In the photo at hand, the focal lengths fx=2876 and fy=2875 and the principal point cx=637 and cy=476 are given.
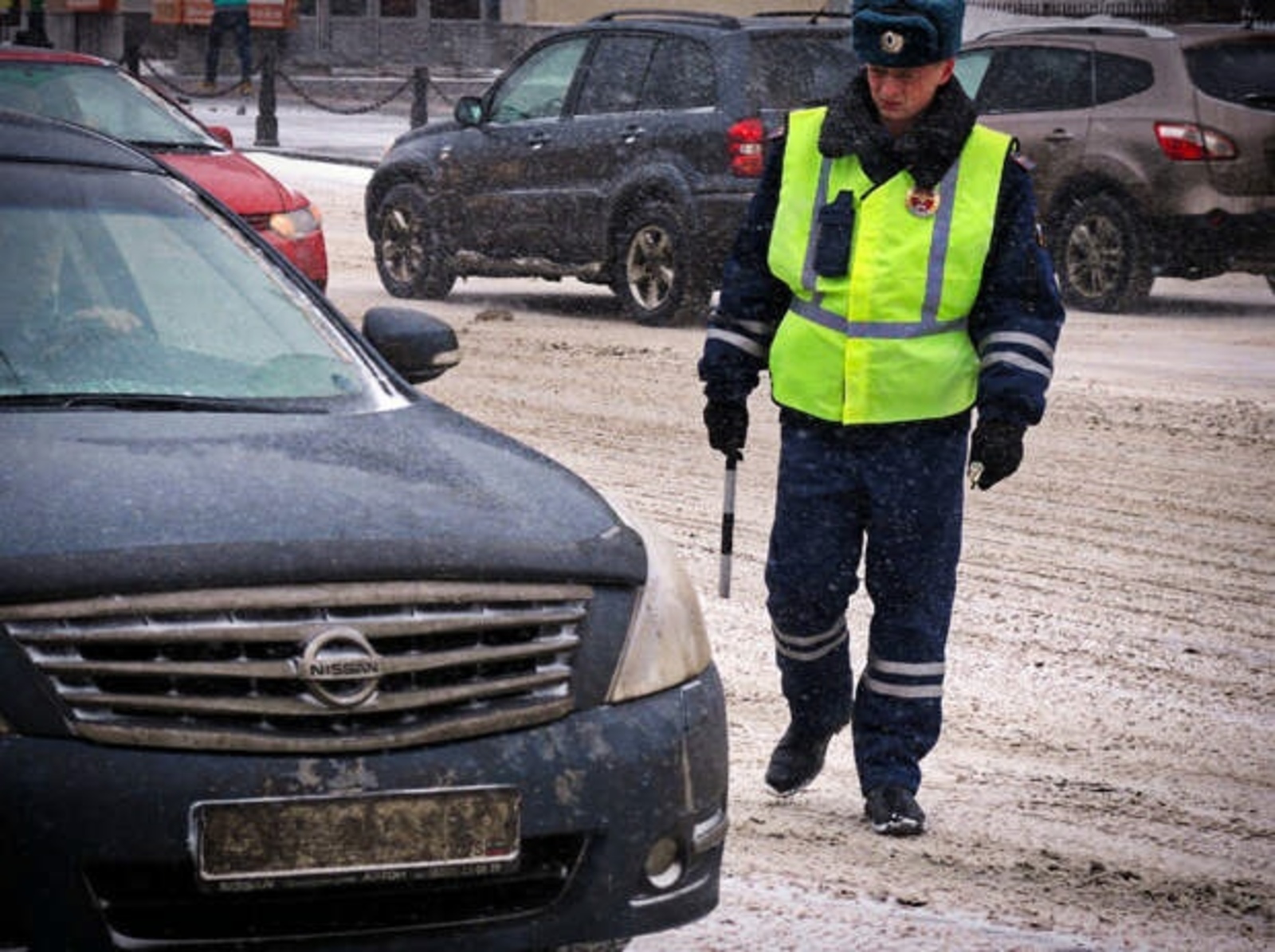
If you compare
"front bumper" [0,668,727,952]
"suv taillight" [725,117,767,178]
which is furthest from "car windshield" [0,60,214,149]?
"front bumper" [0,668,727,952]

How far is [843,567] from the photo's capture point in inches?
245

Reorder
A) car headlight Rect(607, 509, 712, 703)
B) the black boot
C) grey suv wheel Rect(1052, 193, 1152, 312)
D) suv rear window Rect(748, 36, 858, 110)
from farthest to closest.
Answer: grey suv wheel Rect(1052, 193, 1152, 312), suv rear window Rect(748, 36, 858, 110), the black boot, car headlight Rect(607, 509, 712, 703)

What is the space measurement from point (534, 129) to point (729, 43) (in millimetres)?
1613

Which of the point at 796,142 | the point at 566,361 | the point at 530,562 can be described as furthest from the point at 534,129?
the point at 530,562

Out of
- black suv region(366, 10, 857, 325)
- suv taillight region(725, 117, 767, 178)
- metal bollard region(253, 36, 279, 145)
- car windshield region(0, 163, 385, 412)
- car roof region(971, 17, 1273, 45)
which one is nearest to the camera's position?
car windshield region(0, 163, 385, 412)

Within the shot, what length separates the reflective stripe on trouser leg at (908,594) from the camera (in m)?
6.08

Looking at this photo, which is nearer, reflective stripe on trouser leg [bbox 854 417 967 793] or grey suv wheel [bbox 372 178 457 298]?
reflective stripe on trouser leg [bbox 854 417 967 793]

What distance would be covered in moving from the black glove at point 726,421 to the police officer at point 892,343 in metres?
0.05

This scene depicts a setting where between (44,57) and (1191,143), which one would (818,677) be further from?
(1191,143)

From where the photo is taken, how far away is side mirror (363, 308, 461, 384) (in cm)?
589

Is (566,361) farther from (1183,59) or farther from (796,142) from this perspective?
(796,142)

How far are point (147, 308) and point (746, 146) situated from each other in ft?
35.6

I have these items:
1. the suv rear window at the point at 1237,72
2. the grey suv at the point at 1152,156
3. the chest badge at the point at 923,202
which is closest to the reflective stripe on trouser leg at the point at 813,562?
the chest badge at the point at 923,202

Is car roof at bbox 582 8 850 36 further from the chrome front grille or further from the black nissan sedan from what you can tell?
the chrome front grille
